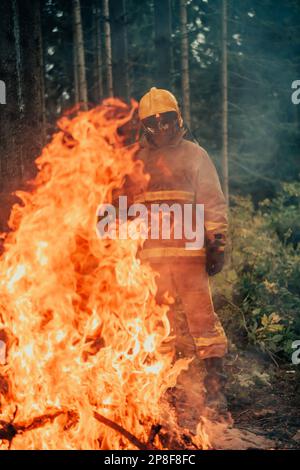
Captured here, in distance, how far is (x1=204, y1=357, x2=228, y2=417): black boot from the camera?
16.3ft

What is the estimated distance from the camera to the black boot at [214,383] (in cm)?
495

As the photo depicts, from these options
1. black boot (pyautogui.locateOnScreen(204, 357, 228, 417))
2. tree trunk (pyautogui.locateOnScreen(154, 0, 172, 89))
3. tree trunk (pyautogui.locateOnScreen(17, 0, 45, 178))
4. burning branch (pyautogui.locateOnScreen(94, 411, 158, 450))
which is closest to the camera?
burning branch (pyautogui.locateOnScreen(94, 411, 158, 450))

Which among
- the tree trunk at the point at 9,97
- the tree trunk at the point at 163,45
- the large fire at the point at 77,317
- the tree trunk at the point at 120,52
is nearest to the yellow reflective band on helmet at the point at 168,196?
the large fire at the point at 77,317

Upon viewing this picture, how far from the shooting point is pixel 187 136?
549cm

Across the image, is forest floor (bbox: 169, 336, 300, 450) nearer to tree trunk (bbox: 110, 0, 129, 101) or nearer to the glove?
the glove

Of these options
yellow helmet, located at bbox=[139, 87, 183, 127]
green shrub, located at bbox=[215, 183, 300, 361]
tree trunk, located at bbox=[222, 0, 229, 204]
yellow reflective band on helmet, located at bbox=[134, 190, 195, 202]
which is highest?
tree trunk, located at bbox=[222, 0, 229, 204]

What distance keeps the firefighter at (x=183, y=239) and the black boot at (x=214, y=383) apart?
0.01 meters

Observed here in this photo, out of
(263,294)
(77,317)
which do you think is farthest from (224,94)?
(77,317)

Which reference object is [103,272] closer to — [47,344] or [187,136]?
[47,344]

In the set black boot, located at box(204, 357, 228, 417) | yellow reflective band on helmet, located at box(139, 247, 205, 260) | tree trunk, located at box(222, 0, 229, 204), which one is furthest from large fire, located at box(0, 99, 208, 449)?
tree trunk, located at box(222, 0, 229, 204)

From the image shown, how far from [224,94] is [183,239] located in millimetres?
8225

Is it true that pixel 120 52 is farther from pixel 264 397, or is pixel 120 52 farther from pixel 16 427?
pixel 16 427

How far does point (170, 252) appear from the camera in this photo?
508 centimetres

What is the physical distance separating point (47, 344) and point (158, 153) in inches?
94.7
